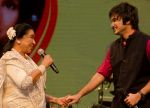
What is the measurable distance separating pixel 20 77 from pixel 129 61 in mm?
797

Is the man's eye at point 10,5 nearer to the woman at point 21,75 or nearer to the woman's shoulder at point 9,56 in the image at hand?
the woman at point 21,75

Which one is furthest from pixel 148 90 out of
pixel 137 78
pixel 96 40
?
pixel 96 40

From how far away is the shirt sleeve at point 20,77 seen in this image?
10.3 ft

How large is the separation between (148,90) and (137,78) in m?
0.12

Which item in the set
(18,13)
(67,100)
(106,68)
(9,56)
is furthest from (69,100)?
(18,13)

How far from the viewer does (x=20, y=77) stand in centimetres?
314

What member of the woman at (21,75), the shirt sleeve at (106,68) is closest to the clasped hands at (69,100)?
the woman at (21,75)

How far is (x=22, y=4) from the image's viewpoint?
17.0 ft

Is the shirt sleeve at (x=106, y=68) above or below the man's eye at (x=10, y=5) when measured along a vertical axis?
below

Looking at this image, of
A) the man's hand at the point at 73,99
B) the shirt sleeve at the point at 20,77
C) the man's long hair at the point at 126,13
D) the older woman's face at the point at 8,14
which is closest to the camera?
the man's long hair at the point at 126,13

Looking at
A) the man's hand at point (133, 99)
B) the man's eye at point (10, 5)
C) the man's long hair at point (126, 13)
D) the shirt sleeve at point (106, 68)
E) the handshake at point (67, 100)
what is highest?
the man's long hair at point (126, 13)

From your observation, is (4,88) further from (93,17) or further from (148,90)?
(93,17)

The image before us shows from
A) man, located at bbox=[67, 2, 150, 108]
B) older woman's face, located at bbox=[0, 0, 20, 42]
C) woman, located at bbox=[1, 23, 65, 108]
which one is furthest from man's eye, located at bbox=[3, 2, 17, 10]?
man, located at bbox=[67, 2, 150, 108]

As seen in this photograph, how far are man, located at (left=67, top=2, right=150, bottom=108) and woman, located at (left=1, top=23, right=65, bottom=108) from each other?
54cm
